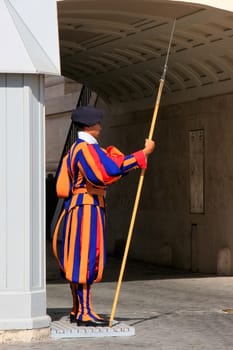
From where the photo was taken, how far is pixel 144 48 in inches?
576

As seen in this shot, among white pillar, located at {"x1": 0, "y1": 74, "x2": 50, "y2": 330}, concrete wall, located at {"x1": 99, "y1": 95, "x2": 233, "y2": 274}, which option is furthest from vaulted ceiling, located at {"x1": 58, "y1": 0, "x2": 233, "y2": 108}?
white pillar, located at {"x1": 0, "y1": 74, "x2": 50, "y2": 330}

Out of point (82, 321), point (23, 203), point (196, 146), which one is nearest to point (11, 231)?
point (23, 203)

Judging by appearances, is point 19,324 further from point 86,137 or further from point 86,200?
point 86,137

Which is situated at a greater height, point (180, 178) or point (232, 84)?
point (232, 84)

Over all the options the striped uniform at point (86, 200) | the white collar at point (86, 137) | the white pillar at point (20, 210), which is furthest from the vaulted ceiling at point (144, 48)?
the white pillar at point (20, 210)

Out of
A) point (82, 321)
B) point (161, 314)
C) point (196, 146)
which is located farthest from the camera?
point (196, 146)

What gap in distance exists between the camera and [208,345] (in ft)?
25.9

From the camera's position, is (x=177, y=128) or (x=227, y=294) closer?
(x=227, y=294)

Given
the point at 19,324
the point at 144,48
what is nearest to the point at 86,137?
the point at 19,324

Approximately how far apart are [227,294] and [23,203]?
5119 mm

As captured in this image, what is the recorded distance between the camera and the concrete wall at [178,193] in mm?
15375

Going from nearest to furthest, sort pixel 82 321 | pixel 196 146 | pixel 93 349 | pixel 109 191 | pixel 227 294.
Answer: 1. pixel 93 349
2. pixel 82 321
3. pixel 227 294
4. pixel 196 146
5. pixel 109 191

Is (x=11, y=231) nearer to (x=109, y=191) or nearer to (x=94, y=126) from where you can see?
(x=94, y=126)

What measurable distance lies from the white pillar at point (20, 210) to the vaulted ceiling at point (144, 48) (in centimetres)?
365
